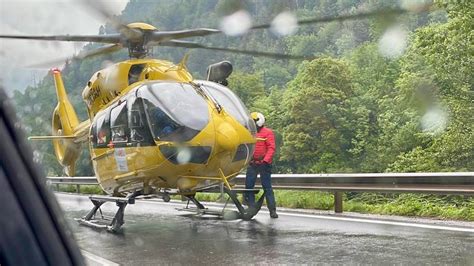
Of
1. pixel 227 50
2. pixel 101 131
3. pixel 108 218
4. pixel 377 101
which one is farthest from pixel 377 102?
pixel 227 50

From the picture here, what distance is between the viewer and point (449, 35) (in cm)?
2411

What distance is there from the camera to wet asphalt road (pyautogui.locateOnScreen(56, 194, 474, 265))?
19.5 feet

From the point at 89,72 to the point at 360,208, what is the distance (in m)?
5.41

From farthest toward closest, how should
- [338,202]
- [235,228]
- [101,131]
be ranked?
[338,202], [101,131], [235,228]

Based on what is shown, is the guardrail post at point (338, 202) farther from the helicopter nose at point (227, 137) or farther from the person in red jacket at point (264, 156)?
the helicopter nose at point (227, 137)

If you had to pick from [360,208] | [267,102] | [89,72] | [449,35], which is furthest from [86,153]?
[267,102]

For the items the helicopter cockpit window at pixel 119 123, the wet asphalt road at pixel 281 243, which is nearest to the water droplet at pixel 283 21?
the wet asphalt road at pixel 281 243

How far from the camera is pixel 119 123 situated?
9.02 m

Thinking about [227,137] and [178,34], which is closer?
[227,137]

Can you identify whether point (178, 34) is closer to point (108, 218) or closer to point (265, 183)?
point (265, 183)

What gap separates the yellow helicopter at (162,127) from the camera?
8.42 metres

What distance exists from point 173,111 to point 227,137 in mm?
844

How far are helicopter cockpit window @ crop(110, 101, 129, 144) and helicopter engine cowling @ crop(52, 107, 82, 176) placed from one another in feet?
12.9

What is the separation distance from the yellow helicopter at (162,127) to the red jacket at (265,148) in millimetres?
982
